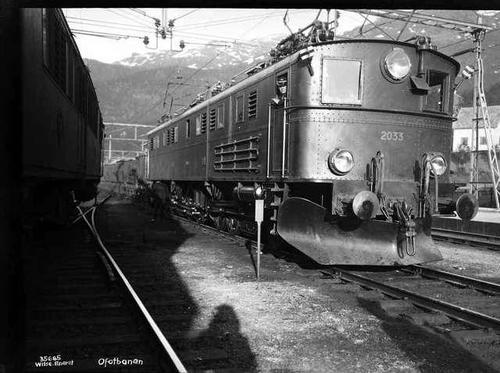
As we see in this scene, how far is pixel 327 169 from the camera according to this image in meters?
7.82

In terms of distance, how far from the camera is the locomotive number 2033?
26.3 ft

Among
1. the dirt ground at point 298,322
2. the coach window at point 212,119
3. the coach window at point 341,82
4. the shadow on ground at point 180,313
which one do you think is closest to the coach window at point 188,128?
the coach window at point 212,119

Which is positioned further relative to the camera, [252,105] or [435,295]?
[252,105]

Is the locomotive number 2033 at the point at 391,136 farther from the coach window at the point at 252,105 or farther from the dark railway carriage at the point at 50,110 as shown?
the dark railway carriage at the point at 50,110

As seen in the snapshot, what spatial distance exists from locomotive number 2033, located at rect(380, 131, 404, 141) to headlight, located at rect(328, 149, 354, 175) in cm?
69

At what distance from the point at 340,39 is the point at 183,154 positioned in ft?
29.4

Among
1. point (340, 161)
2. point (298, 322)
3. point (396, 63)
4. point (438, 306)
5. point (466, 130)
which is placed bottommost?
point (298, 322)

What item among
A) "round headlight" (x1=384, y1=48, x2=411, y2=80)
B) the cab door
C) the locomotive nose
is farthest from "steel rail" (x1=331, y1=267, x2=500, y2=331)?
"round headlight" (x1=384, y1=48, x2=411, y2=80)

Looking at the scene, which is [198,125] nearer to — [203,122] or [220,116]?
[203,122]

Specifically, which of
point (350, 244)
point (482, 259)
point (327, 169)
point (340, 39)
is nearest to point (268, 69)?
point (340, 39)

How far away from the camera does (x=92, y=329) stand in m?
5.03

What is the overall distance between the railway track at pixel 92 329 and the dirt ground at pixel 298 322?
641 mm

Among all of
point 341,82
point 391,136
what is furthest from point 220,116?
point 391,136

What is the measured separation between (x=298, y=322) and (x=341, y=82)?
402cm
